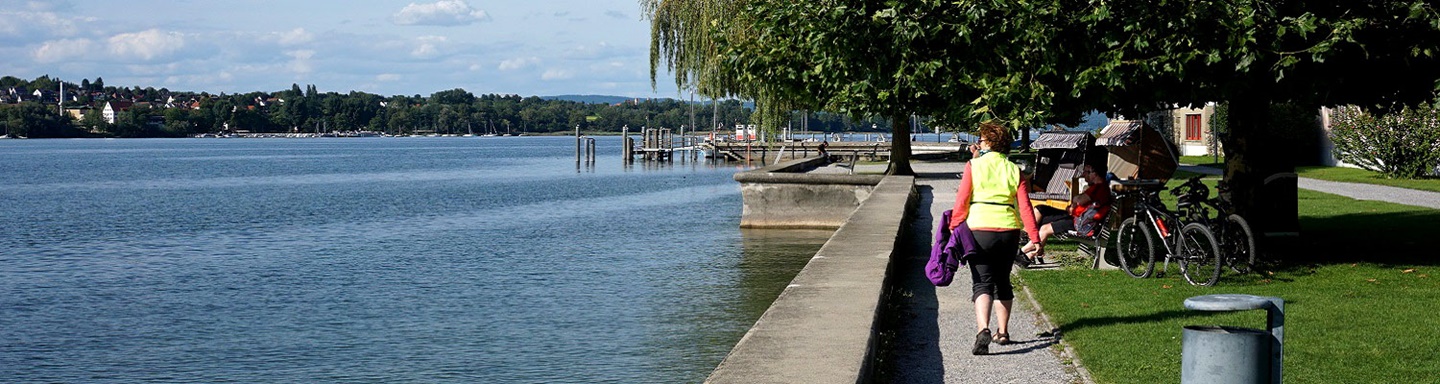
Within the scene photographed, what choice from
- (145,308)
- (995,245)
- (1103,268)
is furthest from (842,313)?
(145,308)

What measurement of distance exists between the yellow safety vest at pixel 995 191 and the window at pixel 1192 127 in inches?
2084

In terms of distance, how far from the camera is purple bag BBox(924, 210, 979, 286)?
9.10m

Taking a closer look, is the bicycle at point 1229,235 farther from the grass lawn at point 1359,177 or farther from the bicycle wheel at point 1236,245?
the grass lawn at point 1359,177

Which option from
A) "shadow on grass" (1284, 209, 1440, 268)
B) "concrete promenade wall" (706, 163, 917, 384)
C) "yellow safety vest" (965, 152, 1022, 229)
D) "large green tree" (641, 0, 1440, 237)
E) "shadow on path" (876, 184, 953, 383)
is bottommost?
"shadow on path" (876, 184, 953, 383)

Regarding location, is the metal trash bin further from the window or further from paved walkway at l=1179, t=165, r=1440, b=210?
the window

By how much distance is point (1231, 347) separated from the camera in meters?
5.37

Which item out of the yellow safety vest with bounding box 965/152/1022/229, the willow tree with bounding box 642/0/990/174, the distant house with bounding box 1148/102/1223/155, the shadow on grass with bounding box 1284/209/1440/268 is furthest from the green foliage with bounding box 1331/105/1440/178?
the yellow safety vest with bounding box 965/152/1022/229

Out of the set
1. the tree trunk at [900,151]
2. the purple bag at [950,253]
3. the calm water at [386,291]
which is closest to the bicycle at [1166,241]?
the purple bag at [950,253]

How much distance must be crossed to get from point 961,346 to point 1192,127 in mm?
54227

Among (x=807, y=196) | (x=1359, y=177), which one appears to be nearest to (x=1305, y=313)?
(x=807, y=196)

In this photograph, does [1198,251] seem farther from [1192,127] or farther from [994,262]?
[1192,127]

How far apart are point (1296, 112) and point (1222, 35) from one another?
3577cm

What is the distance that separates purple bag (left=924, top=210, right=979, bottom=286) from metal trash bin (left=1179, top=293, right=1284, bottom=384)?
11.8 feet

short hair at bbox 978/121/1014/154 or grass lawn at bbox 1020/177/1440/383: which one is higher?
short hair at bbox 978/121/1014/154
